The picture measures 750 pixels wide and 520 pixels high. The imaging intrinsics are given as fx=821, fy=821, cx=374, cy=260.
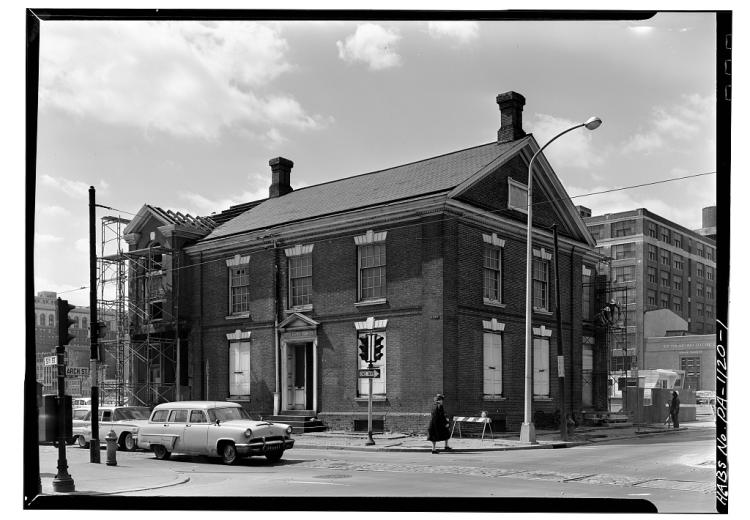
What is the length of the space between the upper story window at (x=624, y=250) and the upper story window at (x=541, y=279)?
418 centimetres

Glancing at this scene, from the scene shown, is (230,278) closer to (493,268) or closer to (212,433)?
(493,268)

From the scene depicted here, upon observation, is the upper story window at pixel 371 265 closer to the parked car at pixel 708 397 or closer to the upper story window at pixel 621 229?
the upper story window at pixel 621 229

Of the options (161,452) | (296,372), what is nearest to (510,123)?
(296,372)

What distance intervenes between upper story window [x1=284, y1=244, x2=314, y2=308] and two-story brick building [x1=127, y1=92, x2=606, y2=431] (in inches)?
2.0

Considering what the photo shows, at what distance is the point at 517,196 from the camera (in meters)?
28.1

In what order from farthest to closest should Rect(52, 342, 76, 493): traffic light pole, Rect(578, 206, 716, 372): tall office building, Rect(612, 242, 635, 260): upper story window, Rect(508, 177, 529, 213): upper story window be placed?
Rect(612, 242, 635, 260): upper story window, Rect(508, 177, 529, 213): upper story window, Rect(52, 342, 76, 493): traffic light pole, Rect(578, 206, 716, 372): tall office building

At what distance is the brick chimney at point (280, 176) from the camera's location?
18.6 m

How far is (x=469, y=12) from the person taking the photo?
11852 millimetres

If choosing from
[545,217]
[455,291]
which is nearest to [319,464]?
[455,291]

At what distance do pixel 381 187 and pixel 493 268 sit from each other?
4736 mm

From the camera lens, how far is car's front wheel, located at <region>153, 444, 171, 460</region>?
67.8 feet

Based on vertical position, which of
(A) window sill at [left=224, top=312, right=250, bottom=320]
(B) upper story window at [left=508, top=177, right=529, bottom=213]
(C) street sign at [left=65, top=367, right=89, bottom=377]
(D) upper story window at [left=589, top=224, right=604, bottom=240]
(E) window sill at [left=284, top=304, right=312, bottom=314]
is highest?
(B) upper story window at [left=508, top=177, right=529, bottom=213]

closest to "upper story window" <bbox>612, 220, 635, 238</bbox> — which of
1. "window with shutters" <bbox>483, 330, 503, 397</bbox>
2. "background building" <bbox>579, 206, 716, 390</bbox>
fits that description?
"background building" <bbox>579, 206, 716, 390</bbox>

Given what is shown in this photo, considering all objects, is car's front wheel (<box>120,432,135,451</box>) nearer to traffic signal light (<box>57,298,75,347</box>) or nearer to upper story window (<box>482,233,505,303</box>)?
traffic signal light (<box>57,298,75,347</box>)
